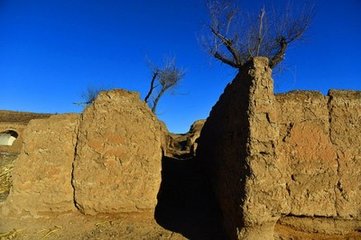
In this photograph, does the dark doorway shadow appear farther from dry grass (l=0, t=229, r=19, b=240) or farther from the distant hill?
the distant hill

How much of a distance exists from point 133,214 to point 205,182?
1817mm

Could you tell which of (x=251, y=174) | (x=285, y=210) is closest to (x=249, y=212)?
(x=251, y=174)

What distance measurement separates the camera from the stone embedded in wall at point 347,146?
530 cm

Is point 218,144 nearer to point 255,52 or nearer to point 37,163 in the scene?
point 37,163

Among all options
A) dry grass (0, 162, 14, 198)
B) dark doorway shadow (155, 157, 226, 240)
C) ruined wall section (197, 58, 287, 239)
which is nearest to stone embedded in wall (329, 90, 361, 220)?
ruined wall section (197, 58, 287, 239)

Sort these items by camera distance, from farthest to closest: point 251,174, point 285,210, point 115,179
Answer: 1. point 115,179
2. point 285,210
3. point 251,174

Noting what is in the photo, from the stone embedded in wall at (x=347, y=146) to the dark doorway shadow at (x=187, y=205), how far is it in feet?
5.37

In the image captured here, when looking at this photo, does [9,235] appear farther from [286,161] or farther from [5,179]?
[286,161]

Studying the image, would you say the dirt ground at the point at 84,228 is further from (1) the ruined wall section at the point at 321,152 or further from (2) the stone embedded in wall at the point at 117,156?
(1) the ruined wall section at the point at 321,152

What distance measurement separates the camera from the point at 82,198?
5.47m

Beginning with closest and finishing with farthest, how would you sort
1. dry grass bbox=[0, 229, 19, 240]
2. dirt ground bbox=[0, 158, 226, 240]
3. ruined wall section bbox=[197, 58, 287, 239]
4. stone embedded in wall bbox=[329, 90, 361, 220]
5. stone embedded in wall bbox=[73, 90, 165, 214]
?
ruined wall section bbox=[197, 58, 287, 239] → dry grass bbox=[0, 229, 19, 240] → dirt ground bbox=[0, 158, 226, 240] → stone embedded in wall bbox=[329, 90, 361, 220] → stone embedded in wall bbox=[73, 90, 165, 214]

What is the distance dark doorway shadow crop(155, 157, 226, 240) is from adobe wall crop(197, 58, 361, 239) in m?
0.34

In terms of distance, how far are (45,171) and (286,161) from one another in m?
3.17

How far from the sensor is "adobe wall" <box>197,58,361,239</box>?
15.2 ft
